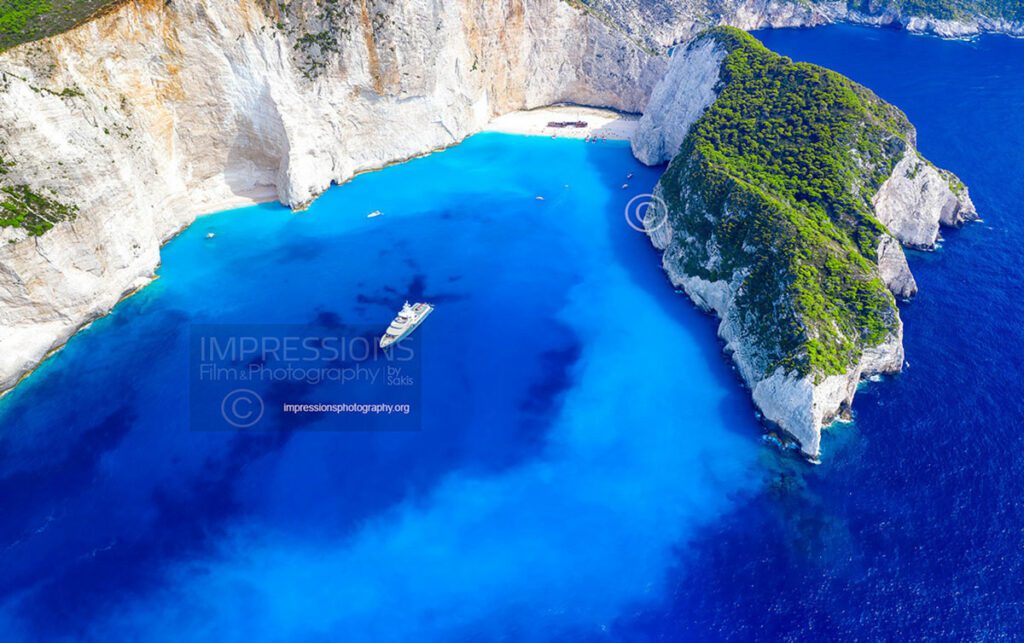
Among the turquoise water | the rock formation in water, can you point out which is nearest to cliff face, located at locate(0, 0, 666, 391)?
the turquoise water

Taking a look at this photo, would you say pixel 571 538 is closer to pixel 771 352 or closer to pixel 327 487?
pixel 327 487

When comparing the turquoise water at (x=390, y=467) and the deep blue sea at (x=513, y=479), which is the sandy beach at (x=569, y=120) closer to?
the turquoise water at (x=390, y=467)

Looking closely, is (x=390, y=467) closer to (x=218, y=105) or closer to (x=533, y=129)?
(x=218, y=105)

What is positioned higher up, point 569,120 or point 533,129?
point 569,120

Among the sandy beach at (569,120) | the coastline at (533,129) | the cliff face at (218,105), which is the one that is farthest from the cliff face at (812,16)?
the cliff face at (218,105)

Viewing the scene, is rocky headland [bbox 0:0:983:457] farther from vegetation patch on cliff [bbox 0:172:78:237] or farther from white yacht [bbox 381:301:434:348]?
white yacht [bbox 381:301:434:348]

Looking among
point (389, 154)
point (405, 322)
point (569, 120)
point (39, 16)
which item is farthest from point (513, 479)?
point (569, 120)

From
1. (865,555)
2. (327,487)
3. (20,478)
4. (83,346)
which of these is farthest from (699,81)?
(20,478)
